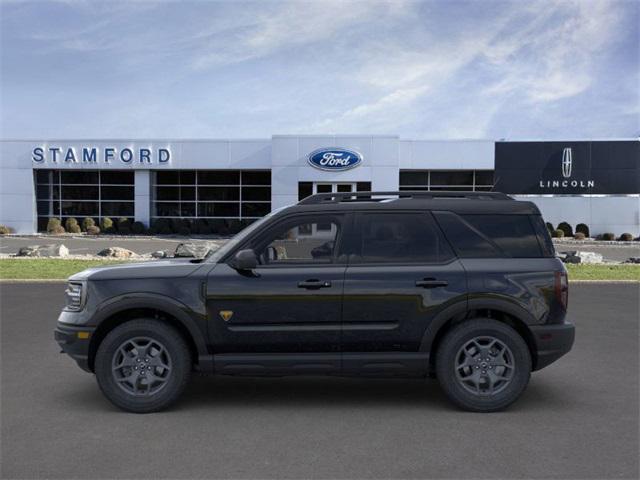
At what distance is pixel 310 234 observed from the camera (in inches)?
229

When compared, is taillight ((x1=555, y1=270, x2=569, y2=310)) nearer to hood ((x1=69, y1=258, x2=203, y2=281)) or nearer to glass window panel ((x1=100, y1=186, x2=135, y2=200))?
hood ((x1=69, y1=258, x2=203, y2=281))

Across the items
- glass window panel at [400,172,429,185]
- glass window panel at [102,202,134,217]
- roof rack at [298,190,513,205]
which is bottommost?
roof rack at [298,190,513,205]

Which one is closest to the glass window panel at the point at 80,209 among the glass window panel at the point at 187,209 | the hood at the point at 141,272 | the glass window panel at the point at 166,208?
the glass window panel at the point at 166,208

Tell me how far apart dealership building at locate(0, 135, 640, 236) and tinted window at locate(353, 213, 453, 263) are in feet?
97.1

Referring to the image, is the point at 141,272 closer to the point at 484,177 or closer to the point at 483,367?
the point at 483,367

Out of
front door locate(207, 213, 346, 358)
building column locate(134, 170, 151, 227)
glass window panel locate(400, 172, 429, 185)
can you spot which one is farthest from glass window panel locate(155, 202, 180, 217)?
front door locate(207, 213, 346, 358)

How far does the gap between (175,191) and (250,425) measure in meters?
36.8

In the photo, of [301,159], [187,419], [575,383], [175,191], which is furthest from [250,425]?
[175,191]

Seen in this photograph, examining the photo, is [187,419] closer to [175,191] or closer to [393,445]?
[393,445]

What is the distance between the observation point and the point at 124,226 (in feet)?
126

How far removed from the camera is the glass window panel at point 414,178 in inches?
1515

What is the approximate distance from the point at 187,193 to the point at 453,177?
16719 millimetres

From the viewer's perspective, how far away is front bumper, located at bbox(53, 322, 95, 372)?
18.2 feet

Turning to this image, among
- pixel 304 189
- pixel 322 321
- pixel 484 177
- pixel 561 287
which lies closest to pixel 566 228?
pixel 484 177
